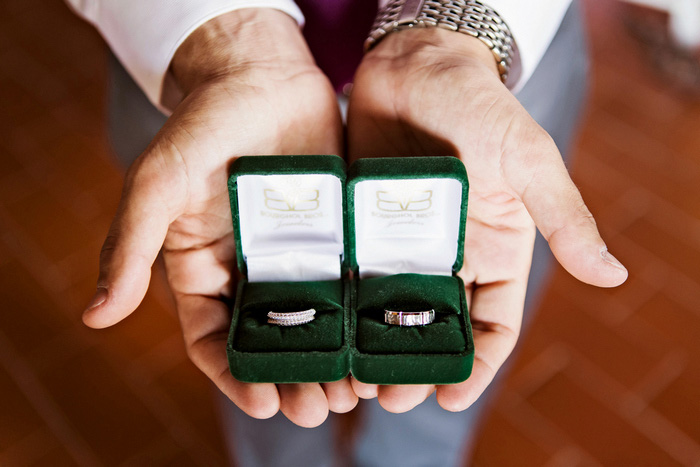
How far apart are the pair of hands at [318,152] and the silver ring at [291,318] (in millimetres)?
120

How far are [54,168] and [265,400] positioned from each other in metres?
2.16

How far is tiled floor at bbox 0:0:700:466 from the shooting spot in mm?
2109

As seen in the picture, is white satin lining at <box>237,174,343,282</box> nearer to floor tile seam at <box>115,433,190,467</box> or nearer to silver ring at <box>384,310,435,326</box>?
silver ring at <box>384,310,435,326</box>

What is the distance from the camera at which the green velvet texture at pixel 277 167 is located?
1.27 m

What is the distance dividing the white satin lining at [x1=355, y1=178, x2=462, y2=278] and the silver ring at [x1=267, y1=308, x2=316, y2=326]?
21 centimetres

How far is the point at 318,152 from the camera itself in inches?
59.1

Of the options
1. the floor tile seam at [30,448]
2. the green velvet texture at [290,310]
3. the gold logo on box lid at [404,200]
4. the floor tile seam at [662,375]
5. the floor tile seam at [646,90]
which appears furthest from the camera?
the floor tile seam at [646,90]

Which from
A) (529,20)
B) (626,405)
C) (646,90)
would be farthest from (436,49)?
(646,90)

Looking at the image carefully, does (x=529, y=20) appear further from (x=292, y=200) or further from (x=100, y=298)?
(x=100, y=298)

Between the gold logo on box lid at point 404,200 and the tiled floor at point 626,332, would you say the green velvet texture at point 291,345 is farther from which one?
the tiled floor at point 626,332

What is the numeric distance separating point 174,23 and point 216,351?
2.43 ft

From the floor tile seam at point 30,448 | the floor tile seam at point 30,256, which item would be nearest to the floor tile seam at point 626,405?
the floor tile seam at point 30,448

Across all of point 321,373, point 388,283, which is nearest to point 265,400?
point 321,373

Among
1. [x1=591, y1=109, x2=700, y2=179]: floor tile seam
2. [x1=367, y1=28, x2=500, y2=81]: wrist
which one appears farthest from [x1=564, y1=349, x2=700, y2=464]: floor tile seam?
[x1=367, y1=28, x2=500, y2=81]: wrist
